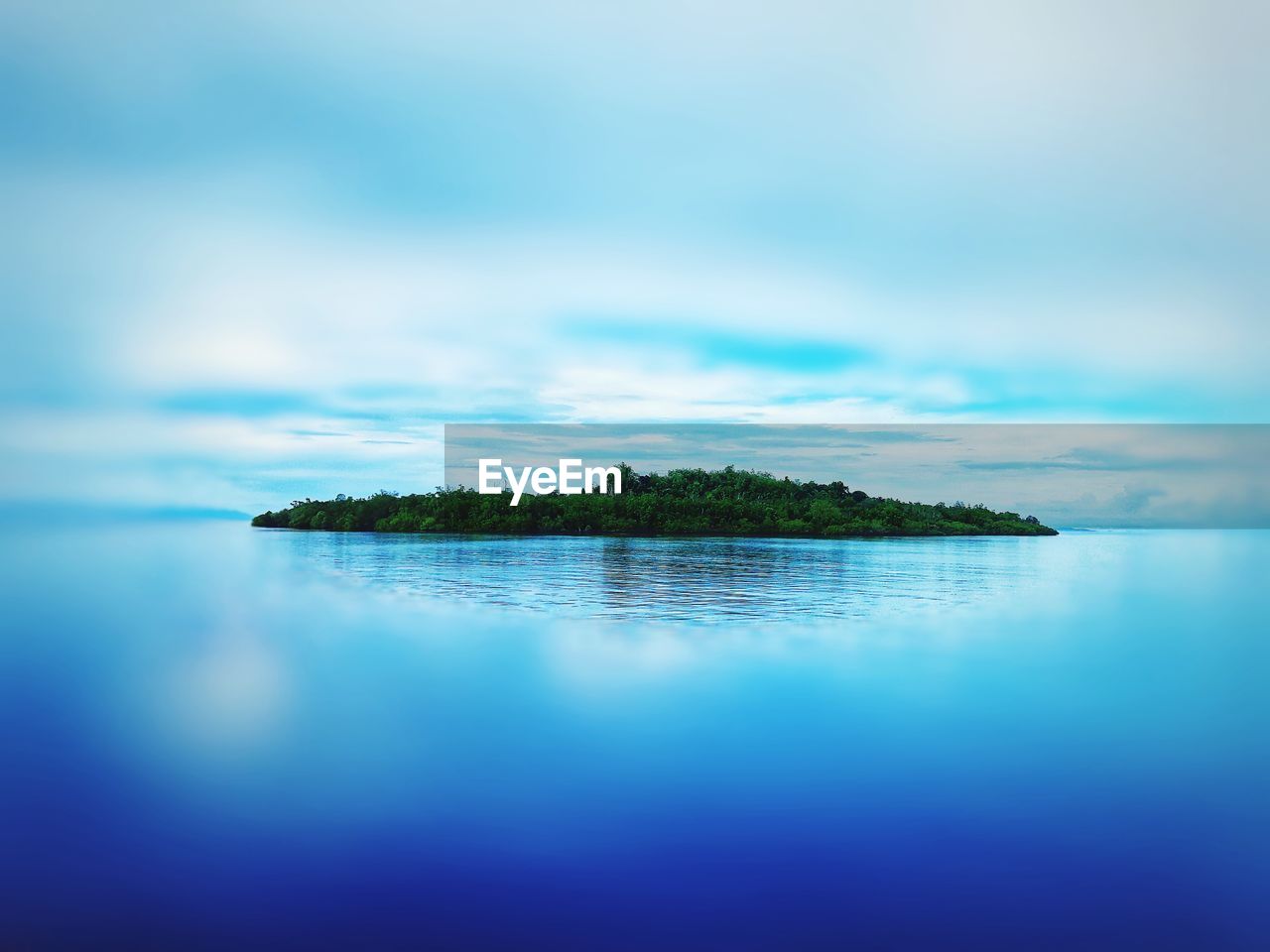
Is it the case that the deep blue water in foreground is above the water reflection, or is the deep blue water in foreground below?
below

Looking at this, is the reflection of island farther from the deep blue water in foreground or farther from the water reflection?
the deep blue water in foreground

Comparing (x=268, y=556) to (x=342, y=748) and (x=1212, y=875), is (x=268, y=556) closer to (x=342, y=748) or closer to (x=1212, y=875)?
(x=342, y=748)

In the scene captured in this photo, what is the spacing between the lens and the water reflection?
1246cm

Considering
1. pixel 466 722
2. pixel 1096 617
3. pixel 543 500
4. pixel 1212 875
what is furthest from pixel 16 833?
pixel 543 500

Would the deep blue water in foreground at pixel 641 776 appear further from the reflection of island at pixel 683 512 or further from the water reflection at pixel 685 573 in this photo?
the reflection of island at pixel 683 512

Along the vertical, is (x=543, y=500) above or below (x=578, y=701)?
above

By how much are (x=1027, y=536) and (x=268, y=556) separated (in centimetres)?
3380

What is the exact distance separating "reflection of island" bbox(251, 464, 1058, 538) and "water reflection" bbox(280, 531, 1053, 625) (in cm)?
188

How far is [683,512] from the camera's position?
31859 millimetres

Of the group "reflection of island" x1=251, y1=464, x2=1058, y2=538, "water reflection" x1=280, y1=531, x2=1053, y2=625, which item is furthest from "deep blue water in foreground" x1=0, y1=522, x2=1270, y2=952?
"reflection of island" x1=251, y1=464, x2=1058, y2=538

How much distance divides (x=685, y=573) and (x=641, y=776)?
11.5 meters

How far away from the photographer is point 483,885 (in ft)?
14.2

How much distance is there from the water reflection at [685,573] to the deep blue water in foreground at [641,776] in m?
0.36

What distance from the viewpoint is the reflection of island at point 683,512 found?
105 feet
